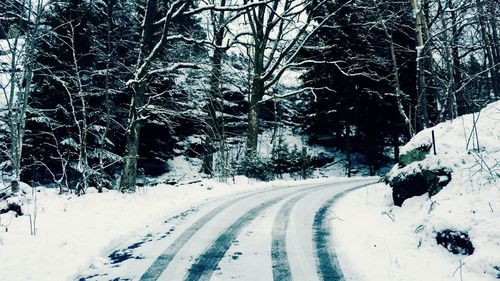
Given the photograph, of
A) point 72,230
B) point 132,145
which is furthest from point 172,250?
point 132,145

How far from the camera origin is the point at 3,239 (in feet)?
16.4

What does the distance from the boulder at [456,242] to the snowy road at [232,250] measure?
1.42 meters

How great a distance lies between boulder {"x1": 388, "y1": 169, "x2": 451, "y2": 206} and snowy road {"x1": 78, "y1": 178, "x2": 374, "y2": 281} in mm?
1437

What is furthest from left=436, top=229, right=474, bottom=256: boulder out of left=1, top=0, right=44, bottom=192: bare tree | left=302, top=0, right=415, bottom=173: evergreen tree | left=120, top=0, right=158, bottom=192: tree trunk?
left=302, top=0, right=415, bottom=173: evergreen tree

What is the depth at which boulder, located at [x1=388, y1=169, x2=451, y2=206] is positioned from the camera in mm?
5352

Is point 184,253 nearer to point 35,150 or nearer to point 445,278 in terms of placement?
point 445,278

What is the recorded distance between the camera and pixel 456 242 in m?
4.09

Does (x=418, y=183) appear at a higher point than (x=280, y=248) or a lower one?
higher

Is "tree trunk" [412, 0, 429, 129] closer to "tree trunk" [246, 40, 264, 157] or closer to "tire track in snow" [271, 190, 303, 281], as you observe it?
"tree trunk" [246, 40, 264, 157]

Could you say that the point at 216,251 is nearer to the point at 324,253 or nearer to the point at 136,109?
the point at 324,253

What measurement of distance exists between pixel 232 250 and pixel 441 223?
111 inches

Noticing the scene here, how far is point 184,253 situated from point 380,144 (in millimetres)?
23528

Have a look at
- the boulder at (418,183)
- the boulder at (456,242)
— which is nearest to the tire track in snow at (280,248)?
the boulder at (456,242)

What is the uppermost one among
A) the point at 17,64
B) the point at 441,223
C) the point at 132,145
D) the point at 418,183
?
the point at 17,64
